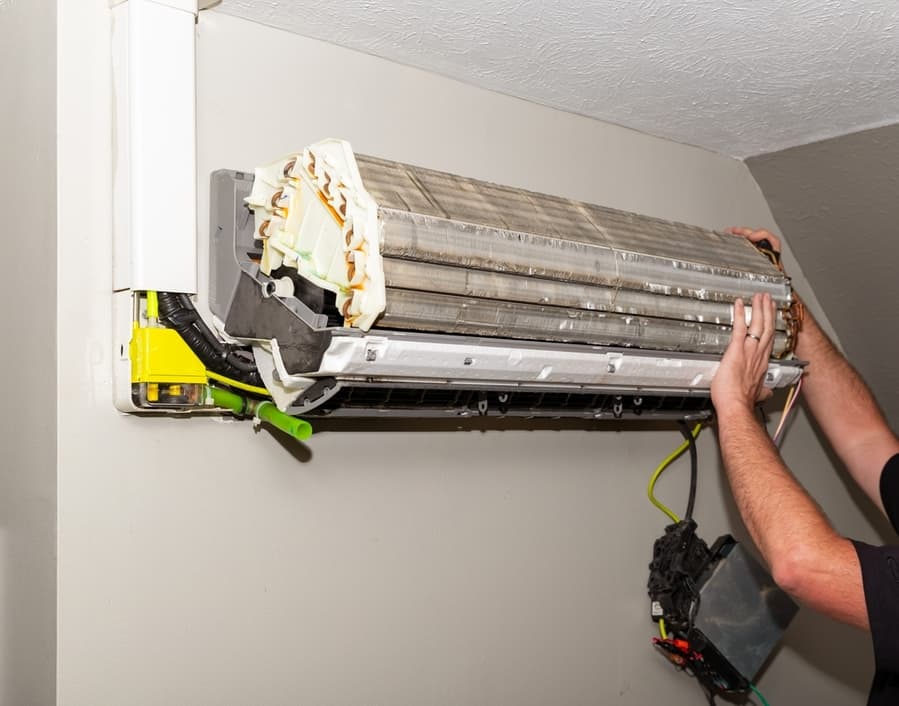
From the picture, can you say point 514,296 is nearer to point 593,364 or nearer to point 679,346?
point 593,364

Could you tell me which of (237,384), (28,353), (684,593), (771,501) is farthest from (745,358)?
(28,353)

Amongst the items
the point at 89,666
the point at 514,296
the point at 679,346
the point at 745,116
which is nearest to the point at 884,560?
the point at 679,346

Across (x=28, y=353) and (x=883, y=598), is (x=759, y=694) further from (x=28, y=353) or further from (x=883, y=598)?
(x=28, y=353)

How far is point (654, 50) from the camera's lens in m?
1.71

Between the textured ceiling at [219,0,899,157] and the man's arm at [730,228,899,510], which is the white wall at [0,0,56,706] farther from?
the man's arm at [730,228,899,510]

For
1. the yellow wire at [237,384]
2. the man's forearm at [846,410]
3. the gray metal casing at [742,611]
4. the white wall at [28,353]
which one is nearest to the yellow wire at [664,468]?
the gray metal casing at [742,611]

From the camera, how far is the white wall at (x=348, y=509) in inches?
55.4

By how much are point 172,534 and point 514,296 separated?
679mm

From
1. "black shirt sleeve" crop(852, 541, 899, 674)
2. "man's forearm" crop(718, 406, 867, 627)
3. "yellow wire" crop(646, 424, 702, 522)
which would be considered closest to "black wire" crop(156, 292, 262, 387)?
"man's forearm" crop(718, 406, 867, 627)

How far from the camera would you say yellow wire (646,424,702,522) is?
2234mm

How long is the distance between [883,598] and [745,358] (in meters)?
0.54

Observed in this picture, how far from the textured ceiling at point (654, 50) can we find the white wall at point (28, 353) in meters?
0.37

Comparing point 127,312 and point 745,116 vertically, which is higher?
point 745,116

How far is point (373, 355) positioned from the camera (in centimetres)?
129
